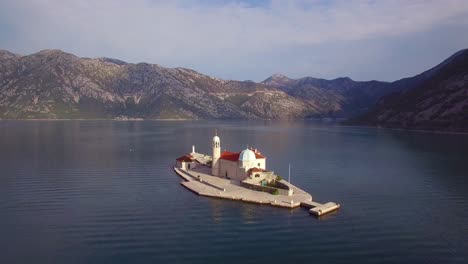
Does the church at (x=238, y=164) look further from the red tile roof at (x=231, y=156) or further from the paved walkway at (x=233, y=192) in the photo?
the paved walkway at (x=233, y=192)

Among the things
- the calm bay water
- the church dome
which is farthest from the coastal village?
the calm bay water

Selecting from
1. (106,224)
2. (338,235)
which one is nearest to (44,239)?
(106,224)

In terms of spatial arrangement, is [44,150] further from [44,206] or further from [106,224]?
[106,224]

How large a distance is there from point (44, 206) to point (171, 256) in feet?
105

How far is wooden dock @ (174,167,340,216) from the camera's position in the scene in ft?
211

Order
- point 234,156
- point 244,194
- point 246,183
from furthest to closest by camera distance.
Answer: point 234,156 < point 246,183 < point 244,194

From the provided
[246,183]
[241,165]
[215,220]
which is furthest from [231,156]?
[215,220]

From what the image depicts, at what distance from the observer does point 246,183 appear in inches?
3024

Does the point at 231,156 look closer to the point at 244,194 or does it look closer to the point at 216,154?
the point at 216,154

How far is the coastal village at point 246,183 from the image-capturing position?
66.1 meters

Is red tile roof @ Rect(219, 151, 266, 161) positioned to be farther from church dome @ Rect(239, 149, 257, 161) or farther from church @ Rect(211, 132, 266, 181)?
church dome @ Rect(239, 149, 257, 161)

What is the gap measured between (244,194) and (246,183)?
247 inches

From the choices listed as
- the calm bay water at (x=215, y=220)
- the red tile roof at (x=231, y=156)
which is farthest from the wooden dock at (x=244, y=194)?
the red tile roof at (x=231, y=156)

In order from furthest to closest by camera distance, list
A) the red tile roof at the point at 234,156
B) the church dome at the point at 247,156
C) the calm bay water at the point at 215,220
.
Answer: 1. the red tile roof at the point at 234,156
2. the church dome at the point at 247,156
3. the calm bay water at the point at 215,220
